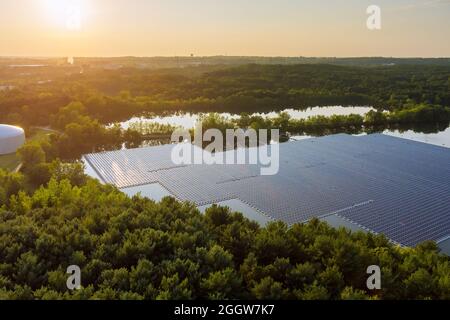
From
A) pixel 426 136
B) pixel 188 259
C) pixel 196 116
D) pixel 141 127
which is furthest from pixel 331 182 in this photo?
pixel 196 116

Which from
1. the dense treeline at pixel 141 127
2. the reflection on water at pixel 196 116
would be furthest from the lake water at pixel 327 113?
the dense treeline at pixel 141 127

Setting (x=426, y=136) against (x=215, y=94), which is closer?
(x=426, y=136)

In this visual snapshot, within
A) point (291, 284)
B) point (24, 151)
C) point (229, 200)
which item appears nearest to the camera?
point (291, 284)

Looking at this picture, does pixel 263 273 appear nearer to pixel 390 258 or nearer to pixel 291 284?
pixel 291 284

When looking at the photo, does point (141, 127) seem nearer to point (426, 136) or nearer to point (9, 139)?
point (9, 139)
